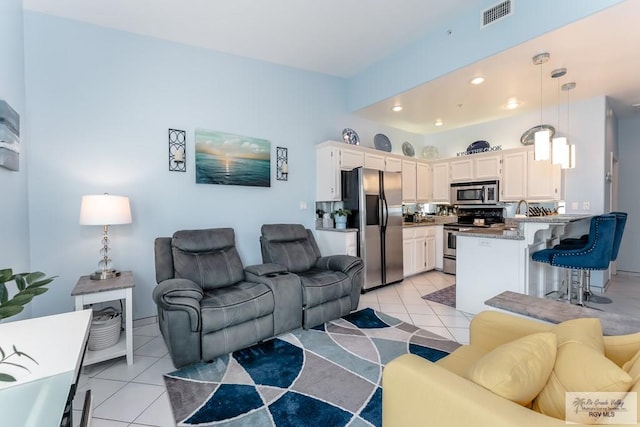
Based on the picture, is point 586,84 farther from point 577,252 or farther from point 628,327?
point 628,327

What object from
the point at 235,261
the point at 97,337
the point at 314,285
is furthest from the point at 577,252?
the point at 97,337

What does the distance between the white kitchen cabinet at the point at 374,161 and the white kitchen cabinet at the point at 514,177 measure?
1.97 metres

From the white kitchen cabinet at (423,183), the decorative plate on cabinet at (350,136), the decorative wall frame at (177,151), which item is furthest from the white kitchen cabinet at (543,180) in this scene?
the decorative wall frame at (177,151)

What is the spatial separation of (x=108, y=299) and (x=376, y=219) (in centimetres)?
312

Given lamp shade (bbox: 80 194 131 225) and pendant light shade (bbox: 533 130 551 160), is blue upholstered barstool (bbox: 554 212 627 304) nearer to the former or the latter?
pendant light shade (bbox: 533 130 551 160)

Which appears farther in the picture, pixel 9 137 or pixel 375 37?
pixel 375 37

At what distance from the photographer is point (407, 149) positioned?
5594 mm

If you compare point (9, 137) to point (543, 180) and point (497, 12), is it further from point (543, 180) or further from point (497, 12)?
point (543, 180)

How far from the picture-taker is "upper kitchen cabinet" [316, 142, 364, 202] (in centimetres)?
401

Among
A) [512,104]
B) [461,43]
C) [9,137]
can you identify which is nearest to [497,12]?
[461,43]

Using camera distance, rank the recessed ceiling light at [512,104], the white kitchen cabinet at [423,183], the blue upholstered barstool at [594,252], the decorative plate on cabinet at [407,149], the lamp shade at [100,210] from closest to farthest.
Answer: the lamp shade at [100,210] < the blue upholstered barstool at [594,252] < the recessed ceiling light at [512,104] < the white kitchen cabinet at [423,183] < the decorative plate on cabinet at [407,149]

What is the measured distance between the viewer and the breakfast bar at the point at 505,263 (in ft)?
9.05

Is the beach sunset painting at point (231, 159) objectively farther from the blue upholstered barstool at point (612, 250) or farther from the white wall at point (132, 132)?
the blue upholstered barstool at point (612, 250)

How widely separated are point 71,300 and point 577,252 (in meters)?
4.86
